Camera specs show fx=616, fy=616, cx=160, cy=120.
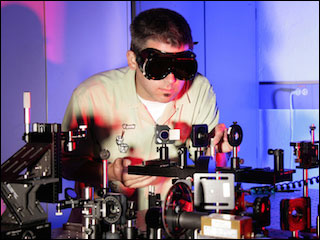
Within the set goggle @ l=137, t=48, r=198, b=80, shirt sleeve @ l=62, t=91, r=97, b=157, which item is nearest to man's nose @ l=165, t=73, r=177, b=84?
goggle @ l=137, t=48, r=198, b=80

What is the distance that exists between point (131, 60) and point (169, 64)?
0.93 meters

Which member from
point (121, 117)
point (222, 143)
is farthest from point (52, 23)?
point (222, 143)

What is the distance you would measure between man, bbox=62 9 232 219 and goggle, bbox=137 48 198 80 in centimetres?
30

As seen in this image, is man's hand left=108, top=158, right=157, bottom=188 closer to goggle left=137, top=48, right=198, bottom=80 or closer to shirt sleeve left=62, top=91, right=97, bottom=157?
shirt sleeve left=62, top=91, right=97, bottom=157

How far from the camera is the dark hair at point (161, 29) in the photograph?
561 cm

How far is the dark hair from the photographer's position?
18.4 ft

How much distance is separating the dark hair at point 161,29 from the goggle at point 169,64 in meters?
0.41

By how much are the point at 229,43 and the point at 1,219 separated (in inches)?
146

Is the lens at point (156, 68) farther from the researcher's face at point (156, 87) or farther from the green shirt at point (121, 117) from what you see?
the green shirt at point (121, 117)

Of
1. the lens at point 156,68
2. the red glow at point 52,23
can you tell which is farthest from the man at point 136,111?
the red glow at point 52,23

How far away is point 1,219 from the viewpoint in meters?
3.33

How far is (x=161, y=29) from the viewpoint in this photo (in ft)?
18.5

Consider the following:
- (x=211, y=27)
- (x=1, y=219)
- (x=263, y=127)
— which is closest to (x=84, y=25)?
(x=211, y=27)

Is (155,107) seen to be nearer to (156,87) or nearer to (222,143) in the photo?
(156,87)
